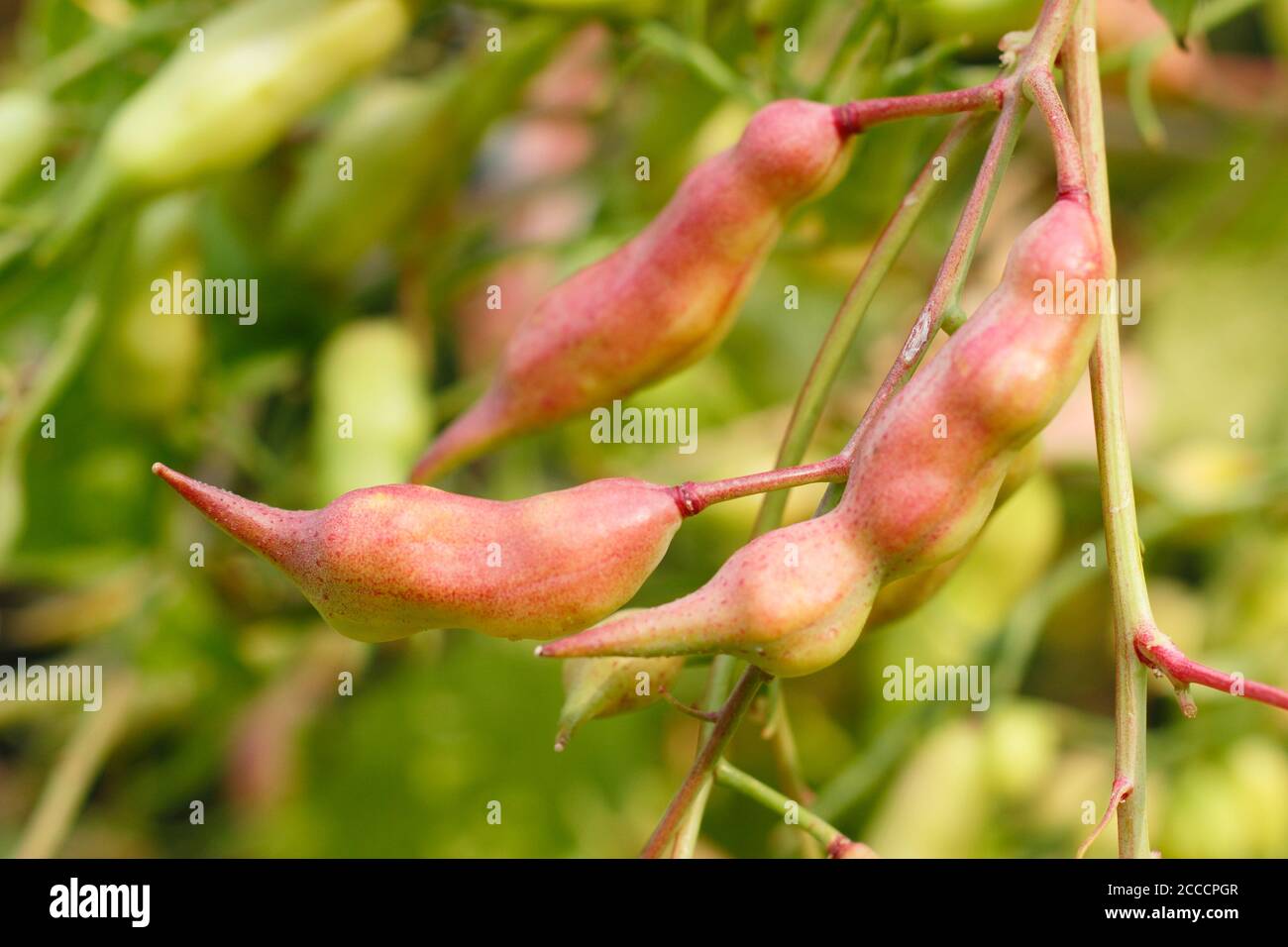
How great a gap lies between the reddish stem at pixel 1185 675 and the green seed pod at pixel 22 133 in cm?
59

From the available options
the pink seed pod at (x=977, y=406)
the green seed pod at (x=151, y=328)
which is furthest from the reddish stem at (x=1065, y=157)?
the green seed pod at (x=151, y=328)

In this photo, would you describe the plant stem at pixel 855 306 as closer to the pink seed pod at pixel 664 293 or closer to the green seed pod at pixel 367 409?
the pink seed pod at pixel 664 293

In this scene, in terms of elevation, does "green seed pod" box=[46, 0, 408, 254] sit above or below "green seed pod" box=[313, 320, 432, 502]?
above

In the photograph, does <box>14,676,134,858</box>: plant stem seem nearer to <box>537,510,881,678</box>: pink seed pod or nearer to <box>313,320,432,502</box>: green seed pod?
<box>313,320,432,502</box>: green seed pod

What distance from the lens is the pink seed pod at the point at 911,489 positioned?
367 mm

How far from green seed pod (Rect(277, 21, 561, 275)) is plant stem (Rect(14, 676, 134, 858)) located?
29cm

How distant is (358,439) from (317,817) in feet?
1.24

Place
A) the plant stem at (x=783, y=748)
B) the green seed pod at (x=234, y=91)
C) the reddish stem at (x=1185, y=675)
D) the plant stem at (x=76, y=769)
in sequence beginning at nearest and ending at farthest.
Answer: the reddish stem at (x=1185, y=675) → the plant stem at (x=783, y=748) → the green seed pod at (x=234, y=91) → the plant stem at (x=76, y=769)

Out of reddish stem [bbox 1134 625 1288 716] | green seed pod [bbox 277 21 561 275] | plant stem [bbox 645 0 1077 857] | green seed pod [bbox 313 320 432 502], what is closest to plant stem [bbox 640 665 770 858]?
plant stem [bbox 645 0 1077 857]

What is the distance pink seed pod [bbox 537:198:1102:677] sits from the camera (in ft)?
1.20

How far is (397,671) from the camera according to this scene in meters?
1.00

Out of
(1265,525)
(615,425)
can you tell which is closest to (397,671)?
(615,425)

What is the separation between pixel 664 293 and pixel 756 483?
14 cm

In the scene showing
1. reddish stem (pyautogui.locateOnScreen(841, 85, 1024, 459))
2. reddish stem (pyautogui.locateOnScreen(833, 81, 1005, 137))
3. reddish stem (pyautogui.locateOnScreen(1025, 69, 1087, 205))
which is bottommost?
reddish stem (pyautogui.locateOnScreen(841, 85, 1024, 459))
